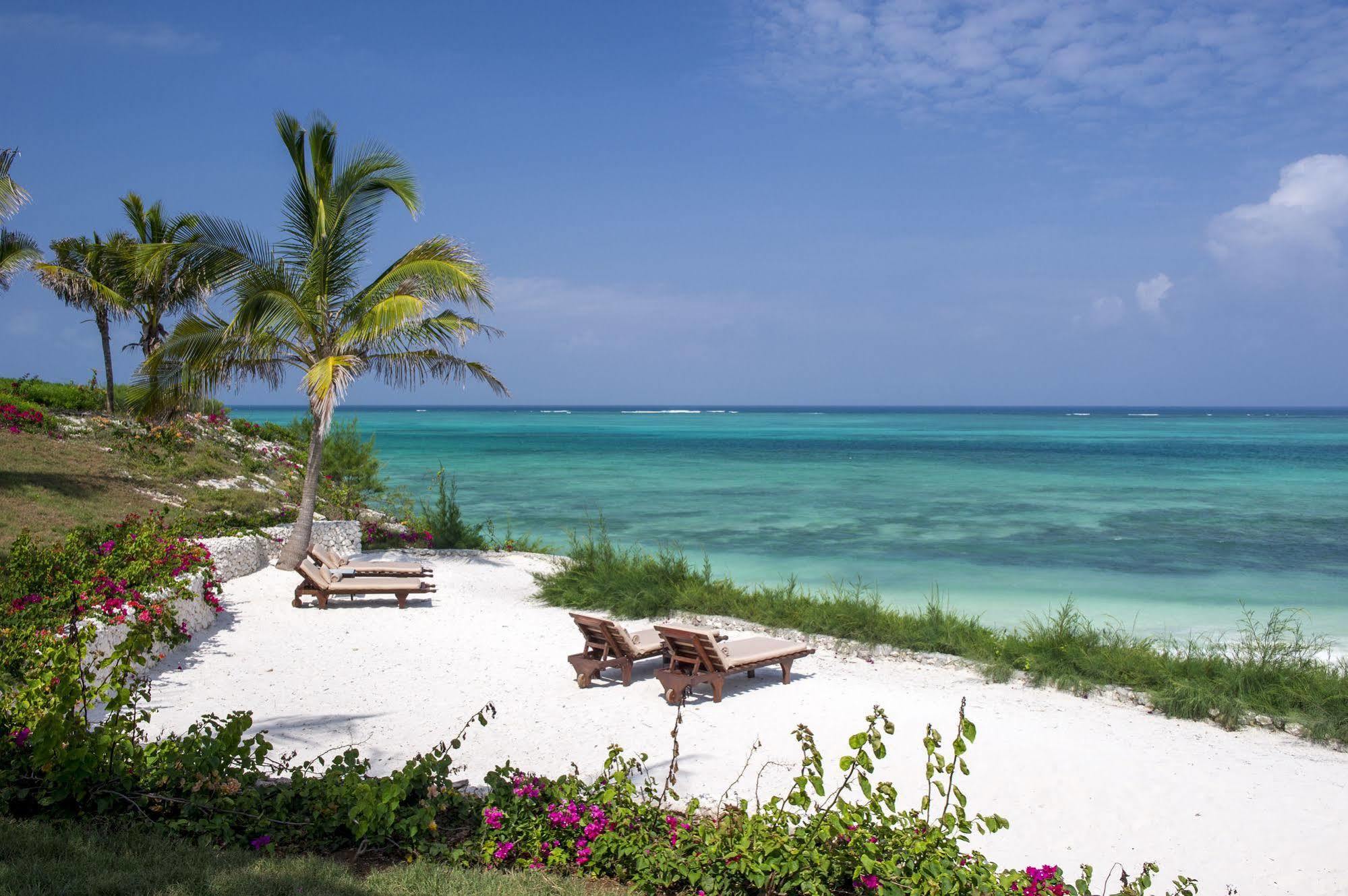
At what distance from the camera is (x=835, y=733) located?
600 centimetres

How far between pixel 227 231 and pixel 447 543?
5670 mm

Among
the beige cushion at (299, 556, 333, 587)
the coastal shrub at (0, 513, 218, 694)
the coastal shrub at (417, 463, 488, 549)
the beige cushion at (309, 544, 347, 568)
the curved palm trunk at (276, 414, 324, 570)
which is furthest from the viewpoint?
the coastal shrub at (417, 463, 488, 549)

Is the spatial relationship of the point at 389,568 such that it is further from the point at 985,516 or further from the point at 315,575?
the point at 985,516

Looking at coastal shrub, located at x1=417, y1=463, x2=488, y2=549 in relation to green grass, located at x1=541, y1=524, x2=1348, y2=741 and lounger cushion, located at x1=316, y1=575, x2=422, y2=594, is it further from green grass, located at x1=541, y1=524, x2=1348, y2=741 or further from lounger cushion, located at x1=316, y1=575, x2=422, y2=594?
lounger cushion, located at x1=316, y1=575, x2=422, y2=594

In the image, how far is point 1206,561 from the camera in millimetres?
16328

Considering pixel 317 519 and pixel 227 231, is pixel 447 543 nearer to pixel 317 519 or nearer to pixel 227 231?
pixel 317 519

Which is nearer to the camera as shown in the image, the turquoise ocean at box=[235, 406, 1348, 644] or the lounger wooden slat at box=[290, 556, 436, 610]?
the lounger wooden slat at box=[290, 556, 436, 610]

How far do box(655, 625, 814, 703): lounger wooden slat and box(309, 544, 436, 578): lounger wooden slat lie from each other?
459cm

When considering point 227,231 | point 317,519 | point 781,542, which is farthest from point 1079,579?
point 227,231

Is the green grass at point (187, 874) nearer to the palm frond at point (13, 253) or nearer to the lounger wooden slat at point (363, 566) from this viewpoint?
the lounger wooden slat at point (363, 566)

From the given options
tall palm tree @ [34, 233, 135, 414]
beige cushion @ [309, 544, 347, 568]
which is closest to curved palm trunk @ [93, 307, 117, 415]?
tall palm tree @ [34, 233, 135, 414]

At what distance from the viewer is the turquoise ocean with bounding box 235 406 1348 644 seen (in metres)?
13.7

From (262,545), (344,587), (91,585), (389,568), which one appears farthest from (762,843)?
(262,545)

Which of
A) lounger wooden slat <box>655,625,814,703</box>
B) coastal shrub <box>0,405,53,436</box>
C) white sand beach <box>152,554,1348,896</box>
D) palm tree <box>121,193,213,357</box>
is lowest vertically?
white sand beach <box>152,554,1348,896</box>
